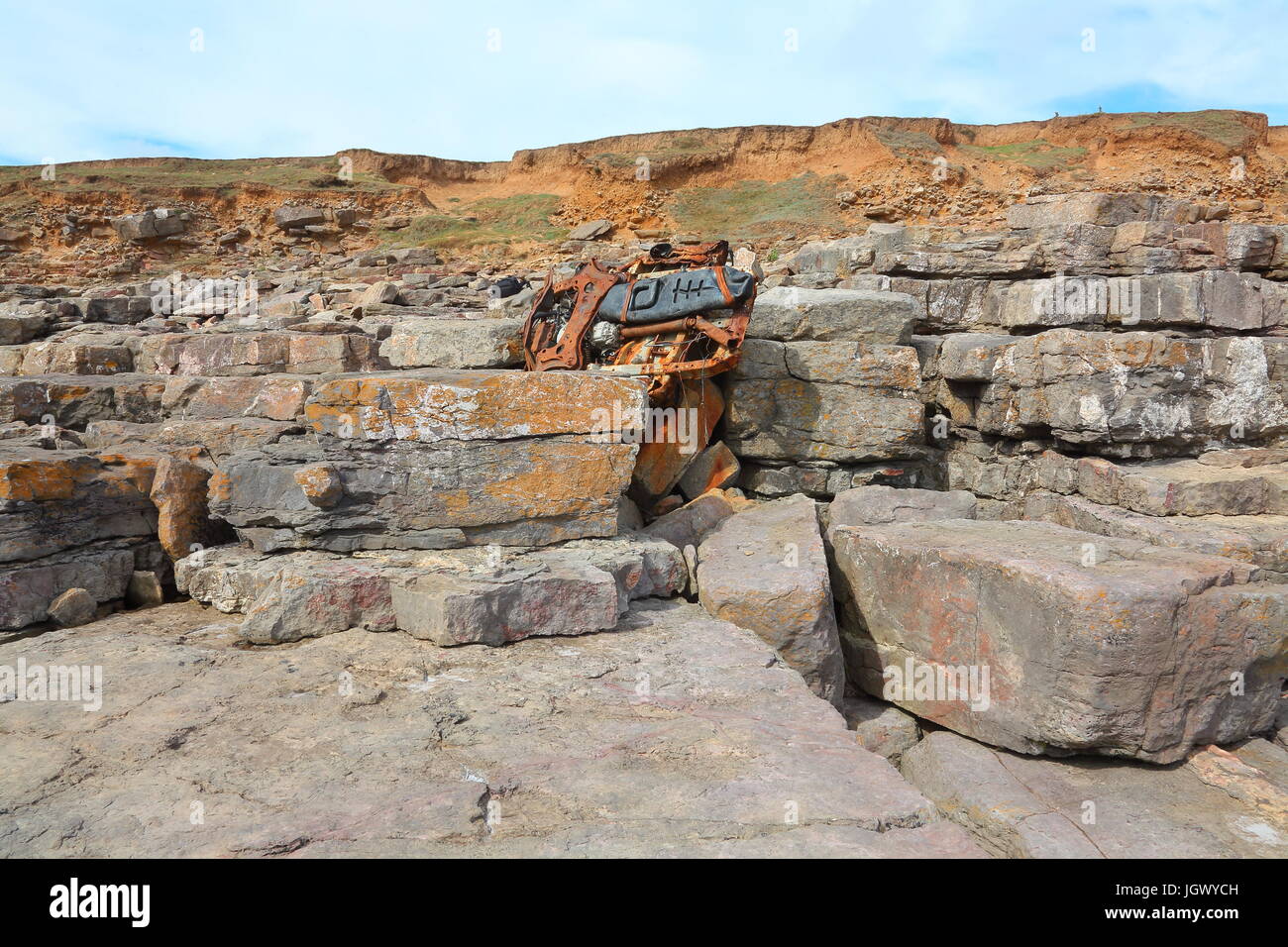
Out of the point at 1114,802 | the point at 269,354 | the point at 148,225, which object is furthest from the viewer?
the point at 148,225

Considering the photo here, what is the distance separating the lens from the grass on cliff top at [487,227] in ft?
65.5

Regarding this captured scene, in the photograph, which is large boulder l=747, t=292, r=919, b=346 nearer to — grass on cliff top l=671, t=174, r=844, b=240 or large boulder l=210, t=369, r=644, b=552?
large boulder l=210, t=369, r=644, b=552

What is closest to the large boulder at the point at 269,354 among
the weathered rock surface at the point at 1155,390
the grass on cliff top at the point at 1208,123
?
the weathered rock surface at the point at 1155,390

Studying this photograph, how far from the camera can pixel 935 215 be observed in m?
18.9

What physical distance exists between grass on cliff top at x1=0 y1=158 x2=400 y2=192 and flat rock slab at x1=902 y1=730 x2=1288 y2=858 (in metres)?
22.9

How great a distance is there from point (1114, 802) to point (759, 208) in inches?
795

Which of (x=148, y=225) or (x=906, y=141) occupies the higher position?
(x=906, y=141)

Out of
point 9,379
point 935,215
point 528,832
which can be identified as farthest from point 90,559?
point 935,215

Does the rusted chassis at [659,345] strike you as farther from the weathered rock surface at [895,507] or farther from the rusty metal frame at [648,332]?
the weathered rock surface at [895,507]

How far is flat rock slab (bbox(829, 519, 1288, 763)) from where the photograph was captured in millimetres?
2947

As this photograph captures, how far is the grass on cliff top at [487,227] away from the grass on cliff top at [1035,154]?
11.9m

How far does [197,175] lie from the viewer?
22.7 meters

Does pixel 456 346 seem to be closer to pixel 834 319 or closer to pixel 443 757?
pixel 834 319

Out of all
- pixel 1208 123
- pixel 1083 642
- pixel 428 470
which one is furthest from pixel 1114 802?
pixel 1208 123
